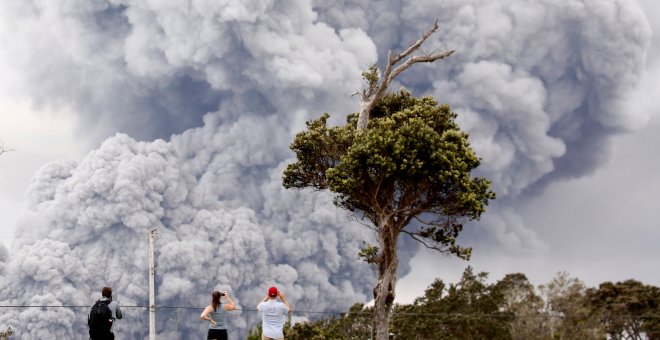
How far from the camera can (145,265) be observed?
93.8 metres

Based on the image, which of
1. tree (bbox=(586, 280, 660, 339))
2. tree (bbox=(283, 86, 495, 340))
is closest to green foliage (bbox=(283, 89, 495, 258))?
tree (bbox=(283, 86, 495, 340))

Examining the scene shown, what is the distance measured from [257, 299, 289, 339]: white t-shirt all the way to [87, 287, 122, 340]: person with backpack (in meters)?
2.51

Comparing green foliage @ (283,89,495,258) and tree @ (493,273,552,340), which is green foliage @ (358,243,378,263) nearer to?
green foliage @ (283,89,495,258)

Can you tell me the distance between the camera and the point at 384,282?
2353 centimetres

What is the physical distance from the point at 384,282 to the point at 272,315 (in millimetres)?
11179

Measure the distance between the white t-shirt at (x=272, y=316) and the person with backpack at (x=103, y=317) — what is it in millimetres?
2508

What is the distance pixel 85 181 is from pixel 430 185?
7691 cm

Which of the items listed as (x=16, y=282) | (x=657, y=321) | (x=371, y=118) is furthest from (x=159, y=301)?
(x=371, y=118)

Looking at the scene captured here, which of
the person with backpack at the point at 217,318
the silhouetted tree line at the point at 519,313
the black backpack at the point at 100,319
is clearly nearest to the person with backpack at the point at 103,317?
the black backpack at the point at 100,319

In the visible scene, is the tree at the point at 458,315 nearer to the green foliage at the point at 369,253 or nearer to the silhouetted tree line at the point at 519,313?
the silhouetted tree line at the point at 519,313

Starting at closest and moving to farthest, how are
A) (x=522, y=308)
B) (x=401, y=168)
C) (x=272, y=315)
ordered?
(x=272, y=315), (x=401, y=168), (x=522, y=308)

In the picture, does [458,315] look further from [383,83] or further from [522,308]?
[383,83]

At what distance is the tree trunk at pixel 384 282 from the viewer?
921 inches

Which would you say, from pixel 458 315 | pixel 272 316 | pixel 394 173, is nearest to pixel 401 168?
pixel 394 173
